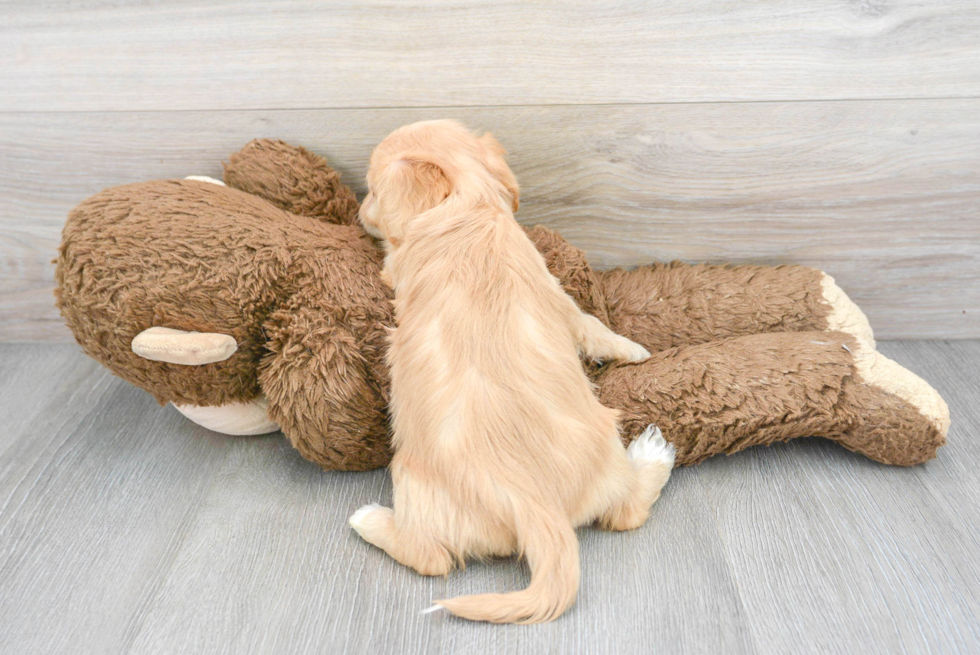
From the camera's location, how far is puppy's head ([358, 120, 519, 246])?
111cm

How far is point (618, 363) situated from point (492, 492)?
15.9 inches

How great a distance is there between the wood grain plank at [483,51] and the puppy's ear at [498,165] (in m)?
0.17

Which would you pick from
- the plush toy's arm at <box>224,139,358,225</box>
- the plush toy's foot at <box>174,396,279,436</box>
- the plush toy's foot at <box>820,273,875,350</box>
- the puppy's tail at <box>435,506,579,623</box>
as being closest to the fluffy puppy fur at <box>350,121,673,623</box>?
the puppy's tail at <box>435,506,579,623</box>

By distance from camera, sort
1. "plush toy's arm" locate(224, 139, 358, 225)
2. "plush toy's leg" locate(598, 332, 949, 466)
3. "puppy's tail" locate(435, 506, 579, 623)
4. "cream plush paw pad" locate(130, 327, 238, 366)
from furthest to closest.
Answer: "plush toy's arm" locate(224, 139, 358, 225) < "plush toy's leg" locate(598, 332, 949, 466) < "cream plush paw pad" locate(130, 327, 238, 366) < "puppy's tail" locate(435, 506, 579, 623)

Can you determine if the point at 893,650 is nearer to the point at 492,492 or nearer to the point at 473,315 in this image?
the point at 492,492

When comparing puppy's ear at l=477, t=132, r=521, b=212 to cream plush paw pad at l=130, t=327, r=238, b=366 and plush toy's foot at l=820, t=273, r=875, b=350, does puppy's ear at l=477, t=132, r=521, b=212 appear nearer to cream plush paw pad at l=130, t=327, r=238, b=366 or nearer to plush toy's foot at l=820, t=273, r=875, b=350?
cream plush paw pad at l=130, t=327, r=238, b=366

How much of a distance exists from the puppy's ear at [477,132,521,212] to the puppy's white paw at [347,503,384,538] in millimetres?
542

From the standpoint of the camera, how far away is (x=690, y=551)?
3.54ft

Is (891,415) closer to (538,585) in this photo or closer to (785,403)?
(785,403)

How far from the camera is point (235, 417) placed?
127cm

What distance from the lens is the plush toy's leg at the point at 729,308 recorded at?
52.7 inches

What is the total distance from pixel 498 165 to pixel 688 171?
433 mm

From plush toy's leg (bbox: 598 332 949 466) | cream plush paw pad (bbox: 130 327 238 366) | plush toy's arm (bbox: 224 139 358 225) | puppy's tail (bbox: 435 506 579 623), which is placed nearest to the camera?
puppy's tail (bbox: 435 506 579 623)

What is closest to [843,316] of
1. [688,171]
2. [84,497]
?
[688,171]
